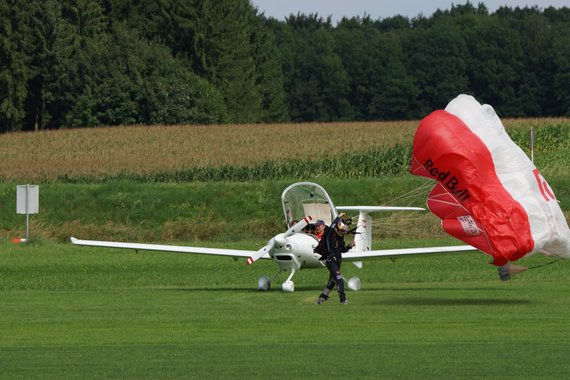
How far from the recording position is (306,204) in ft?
90.8

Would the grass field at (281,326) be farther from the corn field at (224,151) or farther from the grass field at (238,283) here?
the corn field at (224,151)

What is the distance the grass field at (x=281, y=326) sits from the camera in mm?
15570

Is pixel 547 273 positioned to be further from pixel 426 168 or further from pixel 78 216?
pixel 78 216

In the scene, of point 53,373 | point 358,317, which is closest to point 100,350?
point 53,373

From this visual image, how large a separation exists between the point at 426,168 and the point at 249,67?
92.8 meters

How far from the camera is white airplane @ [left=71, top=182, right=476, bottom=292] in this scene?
26625mm

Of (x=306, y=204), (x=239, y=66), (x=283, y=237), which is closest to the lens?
(x=283, y=237)

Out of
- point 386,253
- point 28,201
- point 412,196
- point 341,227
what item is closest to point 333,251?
point 341,227

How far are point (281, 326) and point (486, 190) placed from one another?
174 inches

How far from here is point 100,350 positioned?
17406 millimetres

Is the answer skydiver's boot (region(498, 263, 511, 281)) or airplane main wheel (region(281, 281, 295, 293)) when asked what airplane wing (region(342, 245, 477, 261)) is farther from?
skydiver's boot (region(498, 263, 511, 281))

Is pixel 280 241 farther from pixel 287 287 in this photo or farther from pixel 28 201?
pixel 28 201

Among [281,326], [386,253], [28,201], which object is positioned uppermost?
[386,253]

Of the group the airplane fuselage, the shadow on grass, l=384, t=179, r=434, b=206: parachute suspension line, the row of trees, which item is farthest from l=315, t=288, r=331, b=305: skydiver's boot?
the row of trees
